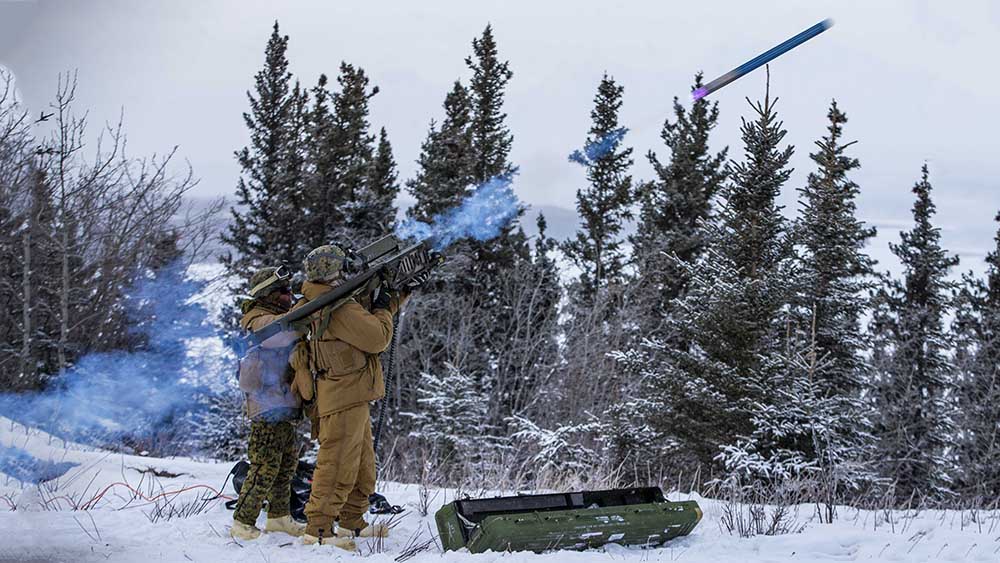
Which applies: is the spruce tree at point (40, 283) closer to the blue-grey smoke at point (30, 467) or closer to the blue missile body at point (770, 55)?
the blue-grey smoke at point (30, 467)

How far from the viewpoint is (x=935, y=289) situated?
32.4 m

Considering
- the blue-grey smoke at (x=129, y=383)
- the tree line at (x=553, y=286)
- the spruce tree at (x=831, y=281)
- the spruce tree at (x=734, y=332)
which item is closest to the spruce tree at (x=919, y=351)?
the tree line at (x=553, y=286)

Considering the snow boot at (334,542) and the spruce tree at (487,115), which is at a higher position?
the spruce tree at (487,115)

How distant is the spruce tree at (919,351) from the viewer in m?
28.9

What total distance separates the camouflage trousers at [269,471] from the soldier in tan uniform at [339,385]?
34 centimetres

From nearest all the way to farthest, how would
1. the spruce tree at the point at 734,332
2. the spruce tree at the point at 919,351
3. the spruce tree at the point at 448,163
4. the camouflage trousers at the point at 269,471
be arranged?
the camouflage trousers at the point at 269,471, the spruce tree at the point at 734,332, the spruce tree at the point at 448,163, the spruce tree at the point at 919,351

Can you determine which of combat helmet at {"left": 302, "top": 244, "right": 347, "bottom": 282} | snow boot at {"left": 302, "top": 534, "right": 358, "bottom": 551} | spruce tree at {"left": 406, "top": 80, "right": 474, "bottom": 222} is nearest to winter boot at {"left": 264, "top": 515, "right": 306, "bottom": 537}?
snow boot at {"left": 302, "top": 534, "right": 358, "bottom": 551}

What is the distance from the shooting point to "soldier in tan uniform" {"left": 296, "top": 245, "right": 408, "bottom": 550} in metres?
5.75

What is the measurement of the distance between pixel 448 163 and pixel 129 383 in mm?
12162

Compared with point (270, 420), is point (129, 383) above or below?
above

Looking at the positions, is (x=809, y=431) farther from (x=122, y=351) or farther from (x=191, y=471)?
(x=122, y=351)

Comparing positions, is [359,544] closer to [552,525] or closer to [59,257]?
[552,525]

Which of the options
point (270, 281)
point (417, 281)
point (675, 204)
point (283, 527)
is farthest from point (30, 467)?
point (675, 204)

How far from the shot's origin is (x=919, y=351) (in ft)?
104
